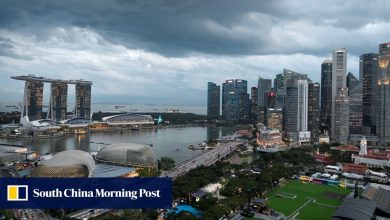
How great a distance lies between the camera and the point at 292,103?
44.2 metres

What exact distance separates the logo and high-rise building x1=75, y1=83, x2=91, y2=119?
204 feet

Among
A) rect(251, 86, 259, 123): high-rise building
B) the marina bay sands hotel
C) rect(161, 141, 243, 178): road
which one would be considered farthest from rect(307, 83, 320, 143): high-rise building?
the marina bay sands hotel

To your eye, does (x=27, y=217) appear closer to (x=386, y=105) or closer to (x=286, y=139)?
(x=286, y=139)

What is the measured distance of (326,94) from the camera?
2103 inches

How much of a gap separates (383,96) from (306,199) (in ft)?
101

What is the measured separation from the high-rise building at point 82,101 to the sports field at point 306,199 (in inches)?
2186

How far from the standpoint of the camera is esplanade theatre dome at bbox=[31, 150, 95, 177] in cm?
1564

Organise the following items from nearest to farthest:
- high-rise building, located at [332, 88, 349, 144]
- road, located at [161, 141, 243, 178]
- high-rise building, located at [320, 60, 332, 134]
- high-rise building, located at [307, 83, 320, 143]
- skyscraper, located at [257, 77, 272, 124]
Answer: road, located at [161, 141, 243, 178], high-rise building, located at [332, 88, 349, 144], high-rise building, located at [307, 83, 320, 143], high-rise building, located at [320, 60, 332, 134], skyscraper, located at [257, 77, 272, 124]

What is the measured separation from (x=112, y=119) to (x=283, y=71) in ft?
112

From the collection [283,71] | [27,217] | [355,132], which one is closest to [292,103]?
[355,132]

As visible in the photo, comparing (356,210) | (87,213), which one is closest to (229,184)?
(356,210)

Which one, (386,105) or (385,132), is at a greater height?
(386,105)

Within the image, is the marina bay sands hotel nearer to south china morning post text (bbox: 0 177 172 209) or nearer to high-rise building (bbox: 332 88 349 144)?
high-rise building (bbox: 332 88 349 144)

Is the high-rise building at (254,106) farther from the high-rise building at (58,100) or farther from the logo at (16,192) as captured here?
the logo at (16,192)
